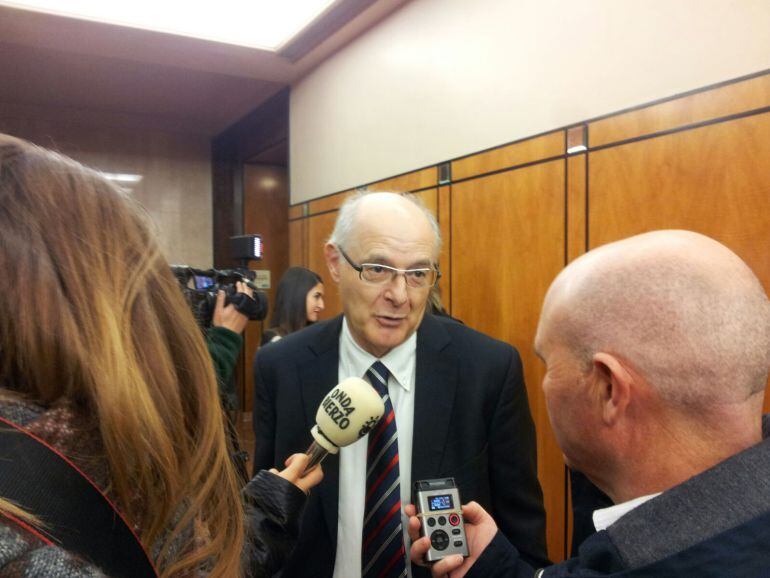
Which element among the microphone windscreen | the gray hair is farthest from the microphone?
the gray hair

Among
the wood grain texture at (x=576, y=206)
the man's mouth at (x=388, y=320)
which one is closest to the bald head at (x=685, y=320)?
the man's mouth at (x=388, y=320)

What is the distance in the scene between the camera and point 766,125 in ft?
6.64

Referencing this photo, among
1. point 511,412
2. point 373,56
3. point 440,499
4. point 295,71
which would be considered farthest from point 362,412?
point 295,71

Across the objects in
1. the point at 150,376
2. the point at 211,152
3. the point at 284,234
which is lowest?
the point at 150,376

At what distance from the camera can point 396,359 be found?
144cm

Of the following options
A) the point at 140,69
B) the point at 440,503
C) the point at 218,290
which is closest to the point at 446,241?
the point at 218,290

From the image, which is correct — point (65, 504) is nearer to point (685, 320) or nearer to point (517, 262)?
point (685, 320)

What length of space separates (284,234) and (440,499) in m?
6.22

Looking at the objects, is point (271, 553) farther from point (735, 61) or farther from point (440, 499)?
point (735, 61)

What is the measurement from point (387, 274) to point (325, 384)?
0.31 m

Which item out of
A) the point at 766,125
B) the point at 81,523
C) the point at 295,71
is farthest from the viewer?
the point at 295,71

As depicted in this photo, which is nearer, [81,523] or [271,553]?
[81,523]

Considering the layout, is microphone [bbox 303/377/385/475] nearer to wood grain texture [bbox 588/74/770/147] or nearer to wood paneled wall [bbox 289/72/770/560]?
wood paneled wall [bbox 289/72/770/560]

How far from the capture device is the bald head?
74 cm
